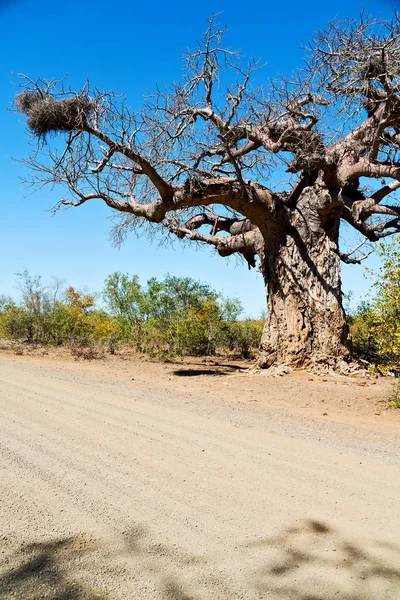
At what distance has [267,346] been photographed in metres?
11.3

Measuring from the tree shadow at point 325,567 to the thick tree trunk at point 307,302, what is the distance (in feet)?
25.3

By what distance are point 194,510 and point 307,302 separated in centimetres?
802

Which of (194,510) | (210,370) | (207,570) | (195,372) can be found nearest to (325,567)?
(207,570)

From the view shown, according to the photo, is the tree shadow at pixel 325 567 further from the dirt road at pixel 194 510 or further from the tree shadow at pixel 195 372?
the tree shadow at pixel 195 372

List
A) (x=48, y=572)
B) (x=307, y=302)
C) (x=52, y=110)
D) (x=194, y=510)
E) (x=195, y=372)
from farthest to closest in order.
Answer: (x=195, y=372), (x=307, y=302), (x=52, y=110), (x=194, y=510), (x=48, y=572)

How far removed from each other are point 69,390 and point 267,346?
503cm

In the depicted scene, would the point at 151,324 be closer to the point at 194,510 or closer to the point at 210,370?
the point at 210,370

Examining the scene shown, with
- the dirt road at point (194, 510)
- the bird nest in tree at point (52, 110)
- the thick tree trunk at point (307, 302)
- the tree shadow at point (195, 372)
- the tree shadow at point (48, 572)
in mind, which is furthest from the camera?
the tree shadow at point (195, 372)

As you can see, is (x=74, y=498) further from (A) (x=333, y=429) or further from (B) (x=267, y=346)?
(B) (x=267, y=346)

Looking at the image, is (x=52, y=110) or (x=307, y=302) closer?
(x=52, y=110)

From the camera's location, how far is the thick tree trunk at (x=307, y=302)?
34.8 feet

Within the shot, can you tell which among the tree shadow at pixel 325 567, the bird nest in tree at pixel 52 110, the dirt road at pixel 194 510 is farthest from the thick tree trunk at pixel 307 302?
the tree shadow at pixel 325 567

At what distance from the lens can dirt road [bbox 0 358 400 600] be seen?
8.18 feet

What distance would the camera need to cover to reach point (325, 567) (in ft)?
8.64
